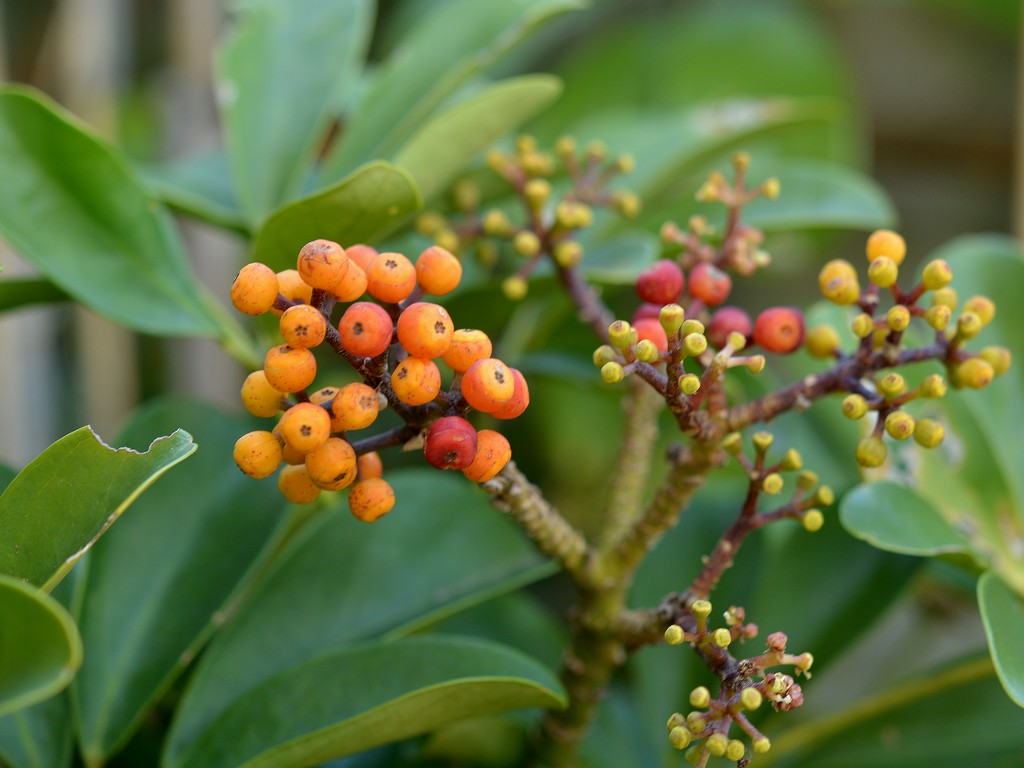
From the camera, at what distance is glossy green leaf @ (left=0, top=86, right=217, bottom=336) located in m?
0.62

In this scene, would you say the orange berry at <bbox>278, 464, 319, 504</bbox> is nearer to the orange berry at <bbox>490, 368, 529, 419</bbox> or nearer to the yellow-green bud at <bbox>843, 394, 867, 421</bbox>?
the orange berry at <bbox>490, 368, 529, 419</bbox>

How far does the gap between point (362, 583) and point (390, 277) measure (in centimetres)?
31

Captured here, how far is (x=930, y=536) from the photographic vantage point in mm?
568

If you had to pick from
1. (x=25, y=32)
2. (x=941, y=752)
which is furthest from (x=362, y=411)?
(x=25, y=32)

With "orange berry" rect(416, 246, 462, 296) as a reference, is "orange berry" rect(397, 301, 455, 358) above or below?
above

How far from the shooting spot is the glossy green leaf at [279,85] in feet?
2.49

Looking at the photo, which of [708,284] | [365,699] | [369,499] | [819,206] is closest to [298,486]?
[369,499]

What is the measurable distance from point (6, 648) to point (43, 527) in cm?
7

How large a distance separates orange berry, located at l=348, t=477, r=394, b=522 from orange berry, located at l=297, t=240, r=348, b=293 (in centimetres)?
9

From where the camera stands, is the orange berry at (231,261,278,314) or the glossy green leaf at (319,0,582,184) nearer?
the orange berry at (231,261,278,314)

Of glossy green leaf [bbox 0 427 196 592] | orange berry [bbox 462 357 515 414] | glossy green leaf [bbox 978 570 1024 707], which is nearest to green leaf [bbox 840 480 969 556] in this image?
glossy green leaf [bbox 978 570 1024 707]

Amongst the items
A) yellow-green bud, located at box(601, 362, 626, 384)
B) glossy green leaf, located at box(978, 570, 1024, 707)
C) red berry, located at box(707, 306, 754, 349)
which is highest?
yellow-green bud, located at box(601, 362, 626, 384)

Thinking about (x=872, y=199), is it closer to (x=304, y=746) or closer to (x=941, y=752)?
(x=941, y=752)

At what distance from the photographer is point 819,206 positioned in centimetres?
82
